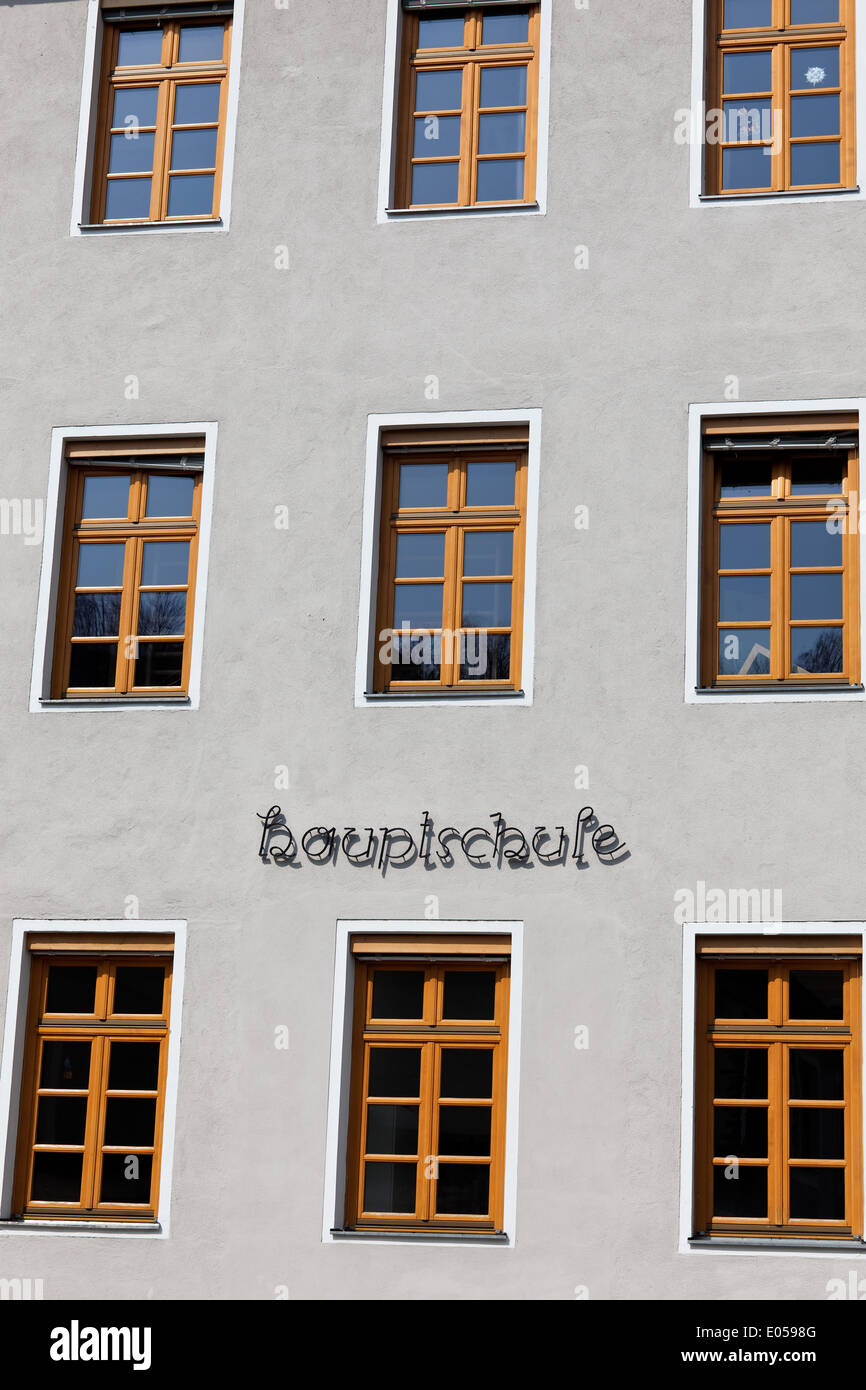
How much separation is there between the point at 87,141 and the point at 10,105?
69 cm

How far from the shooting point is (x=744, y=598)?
41.8 feet

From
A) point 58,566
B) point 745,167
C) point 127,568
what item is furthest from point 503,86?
point 58,566

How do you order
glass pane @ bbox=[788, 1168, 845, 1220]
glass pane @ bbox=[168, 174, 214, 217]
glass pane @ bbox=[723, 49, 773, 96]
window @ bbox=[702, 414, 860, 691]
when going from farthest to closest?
glass pane @ bbox=[168, 174, 214, 217], glass pane @ bbox=[723, 49, 773, 96], window @ bbox=[702, 414, 860, 691], glass pane @ bbox=[788, 1168, 845, 1220]

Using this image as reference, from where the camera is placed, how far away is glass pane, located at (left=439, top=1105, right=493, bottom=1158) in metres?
12.2

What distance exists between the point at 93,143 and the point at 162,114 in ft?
1.73

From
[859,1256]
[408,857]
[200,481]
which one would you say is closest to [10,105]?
[200,481]

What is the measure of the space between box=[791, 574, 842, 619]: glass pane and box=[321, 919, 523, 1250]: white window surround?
2672 mm

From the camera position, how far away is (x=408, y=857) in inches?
491

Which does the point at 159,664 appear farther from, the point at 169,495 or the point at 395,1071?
the point at 395,1071

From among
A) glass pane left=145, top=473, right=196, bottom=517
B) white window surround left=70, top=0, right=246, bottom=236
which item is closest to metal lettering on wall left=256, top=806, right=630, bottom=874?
glass pane left=145, top=473, right=196, bottom=517

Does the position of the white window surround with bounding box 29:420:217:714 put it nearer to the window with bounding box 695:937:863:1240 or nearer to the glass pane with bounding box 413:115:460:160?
the glass pane with bounding box 413:115:460:160

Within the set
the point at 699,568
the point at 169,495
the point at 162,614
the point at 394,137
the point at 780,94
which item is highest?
the point at 780,94
